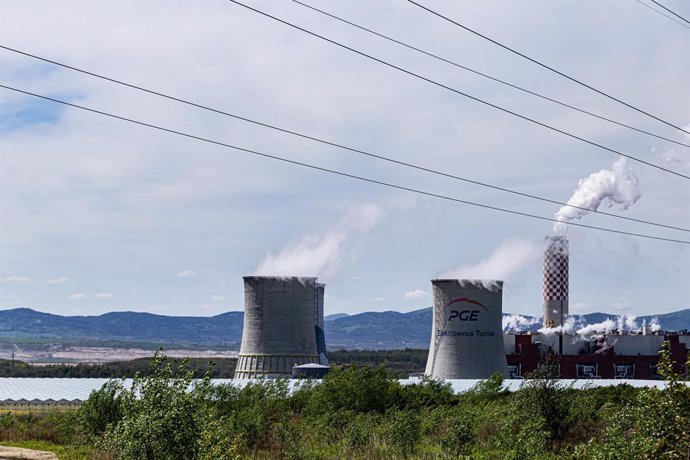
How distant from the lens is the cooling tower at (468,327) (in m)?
58.8

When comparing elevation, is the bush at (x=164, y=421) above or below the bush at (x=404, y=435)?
above

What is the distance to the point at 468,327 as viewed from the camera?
59.0 metres

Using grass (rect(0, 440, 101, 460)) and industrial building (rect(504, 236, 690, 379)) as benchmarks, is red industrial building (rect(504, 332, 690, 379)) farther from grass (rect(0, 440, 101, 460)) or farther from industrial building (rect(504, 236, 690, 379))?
grass (rect(0, 440, 101, 460))

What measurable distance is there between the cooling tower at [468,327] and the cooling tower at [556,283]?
Result: 24798 millimetres

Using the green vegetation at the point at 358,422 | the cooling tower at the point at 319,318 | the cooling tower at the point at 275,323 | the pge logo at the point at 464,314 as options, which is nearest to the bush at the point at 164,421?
the green vegetation at the point at 358,422

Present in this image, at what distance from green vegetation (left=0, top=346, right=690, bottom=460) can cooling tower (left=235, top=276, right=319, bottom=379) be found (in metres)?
11.6

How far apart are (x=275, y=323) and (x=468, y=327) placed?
42.3ft

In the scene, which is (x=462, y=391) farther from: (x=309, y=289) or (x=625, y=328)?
(x=625, y=328)

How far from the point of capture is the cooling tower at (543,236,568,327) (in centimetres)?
8331

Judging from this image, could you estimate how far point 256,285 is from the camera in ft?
186

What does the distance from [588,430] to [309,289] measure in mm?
29554

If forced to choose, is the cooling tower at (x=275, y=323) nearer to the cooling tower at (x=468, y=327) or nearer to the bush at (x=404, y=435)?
the cooling tower at (x=468, y=327)

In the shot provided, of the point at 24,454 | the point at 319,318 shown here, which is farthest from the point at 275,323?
the point at 24,454

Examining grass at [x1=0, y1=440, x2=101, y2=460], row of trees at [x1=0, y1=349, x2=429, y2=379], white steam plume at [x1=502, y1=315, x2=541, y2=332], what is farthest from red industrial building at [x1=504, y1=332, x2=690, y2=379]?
grass at [x1=0, y1=440, x2=101, y2=460]
